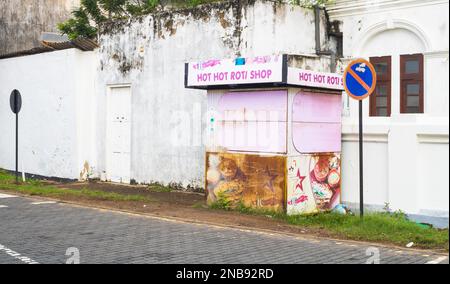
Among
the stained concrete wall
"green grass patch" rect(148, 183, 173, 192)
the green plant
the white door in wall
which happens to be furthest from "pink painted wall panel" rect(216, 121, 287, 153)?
the stained concrete wall

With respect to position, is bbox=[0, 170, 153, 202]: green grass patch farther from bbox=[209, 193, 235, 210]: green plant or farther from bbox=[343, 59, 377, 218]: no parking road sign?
bbox=[343, 59, 377, 218]: no parking road sign

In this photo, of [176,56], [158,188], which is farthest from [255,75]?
[158,188]

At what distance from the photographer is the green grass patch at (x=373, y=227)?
9.52 m

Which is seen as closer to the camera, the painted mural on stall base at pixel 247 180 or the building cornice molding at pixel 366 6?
the painted mural on stall base at pixel 247 180

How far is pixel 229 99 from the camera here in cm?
1291

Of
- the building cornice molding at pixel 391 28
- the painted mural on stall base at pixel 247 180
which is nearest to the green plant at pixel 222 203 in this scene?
the painted mural on stall base at pixel 247 180

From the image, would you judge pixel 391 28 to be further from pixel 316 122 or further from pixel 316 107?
pixel 316 122

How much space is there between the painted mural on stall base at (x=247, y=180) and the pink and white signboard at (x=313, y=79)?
154cm

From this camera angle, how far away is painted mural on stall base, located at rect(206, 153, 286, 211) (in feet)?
39.2

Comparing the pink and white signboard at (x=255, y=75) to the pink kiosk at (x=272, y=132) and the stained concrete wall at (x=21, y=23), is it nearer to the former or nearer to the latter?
the pink kiosk at (x=272, y=132)

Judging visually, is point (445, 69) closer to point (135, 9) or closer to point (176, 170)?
point (176, 170)

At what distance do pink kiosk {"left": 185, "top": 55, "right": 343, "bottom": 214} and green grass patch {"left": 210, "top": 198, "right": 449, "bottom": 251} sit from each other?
38 centimetres

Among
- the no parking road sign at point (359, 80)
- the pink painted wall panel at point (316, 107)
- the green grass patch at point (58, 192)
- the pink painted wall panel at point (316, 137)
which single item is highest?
the no parking road sign at point (359, 80)

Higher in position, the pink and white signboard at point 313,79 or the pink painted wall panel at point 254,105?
the pink and white signboard at point 313,79
